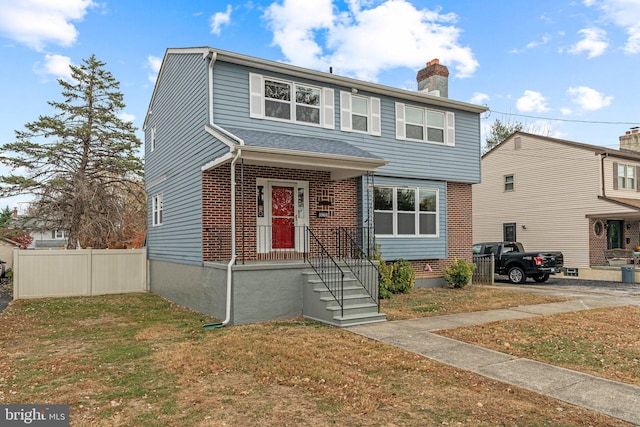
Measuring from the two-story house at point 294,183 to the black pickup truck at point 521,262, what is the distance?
3783mm

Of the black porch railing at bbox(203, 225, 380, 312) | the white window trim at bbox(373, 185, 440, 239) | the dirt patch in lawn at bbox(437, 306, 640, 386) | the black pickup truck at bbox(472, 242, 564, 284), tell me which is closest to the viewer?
the dirt patch in lawn at bbox(437, 306, 640, 386)

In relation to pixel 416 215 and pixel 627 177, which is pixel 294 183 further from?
pixel 627 177

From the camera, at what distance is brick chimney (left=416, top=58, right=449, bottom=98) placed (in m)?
15.9

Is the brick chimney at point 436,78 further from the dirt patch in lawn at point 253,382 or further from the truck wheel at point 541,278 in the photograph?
the dirt patch in lawn at point 253,382

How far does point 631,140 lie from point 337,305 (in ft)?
87.8

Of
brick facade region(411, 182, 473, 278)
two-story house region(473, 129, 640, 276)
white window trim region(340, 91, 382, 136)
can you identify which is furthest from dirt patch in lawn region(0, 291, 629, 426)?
two-story house region(473, 129, 640, 276)

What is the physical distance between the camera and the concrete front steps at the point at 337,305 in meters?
8.93

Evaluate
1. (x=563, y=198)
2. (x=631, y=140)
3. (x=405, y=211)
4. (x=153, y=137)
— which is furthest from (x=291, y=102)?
(x=631, y=140)

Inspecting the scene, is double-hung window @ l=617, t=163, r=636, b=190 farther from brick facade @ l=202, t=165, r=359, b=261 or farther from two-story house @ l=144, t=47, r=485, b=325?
brick facade @ l=202, t=165, r=359, b=261

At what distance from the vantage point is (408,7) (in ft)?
49.7

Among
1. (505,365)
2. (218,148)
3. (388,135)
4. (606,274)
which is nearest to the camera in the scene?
(505,365)

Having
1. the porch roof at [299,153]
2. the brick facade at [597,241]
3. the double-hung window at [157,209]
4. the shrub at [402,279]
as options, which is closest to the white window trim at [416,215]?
the shrub at [402,279]

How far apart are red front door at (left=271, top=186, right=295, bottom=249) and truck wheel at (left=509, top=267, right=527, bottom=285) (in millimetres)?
10591

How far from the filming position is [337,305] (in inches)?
362
